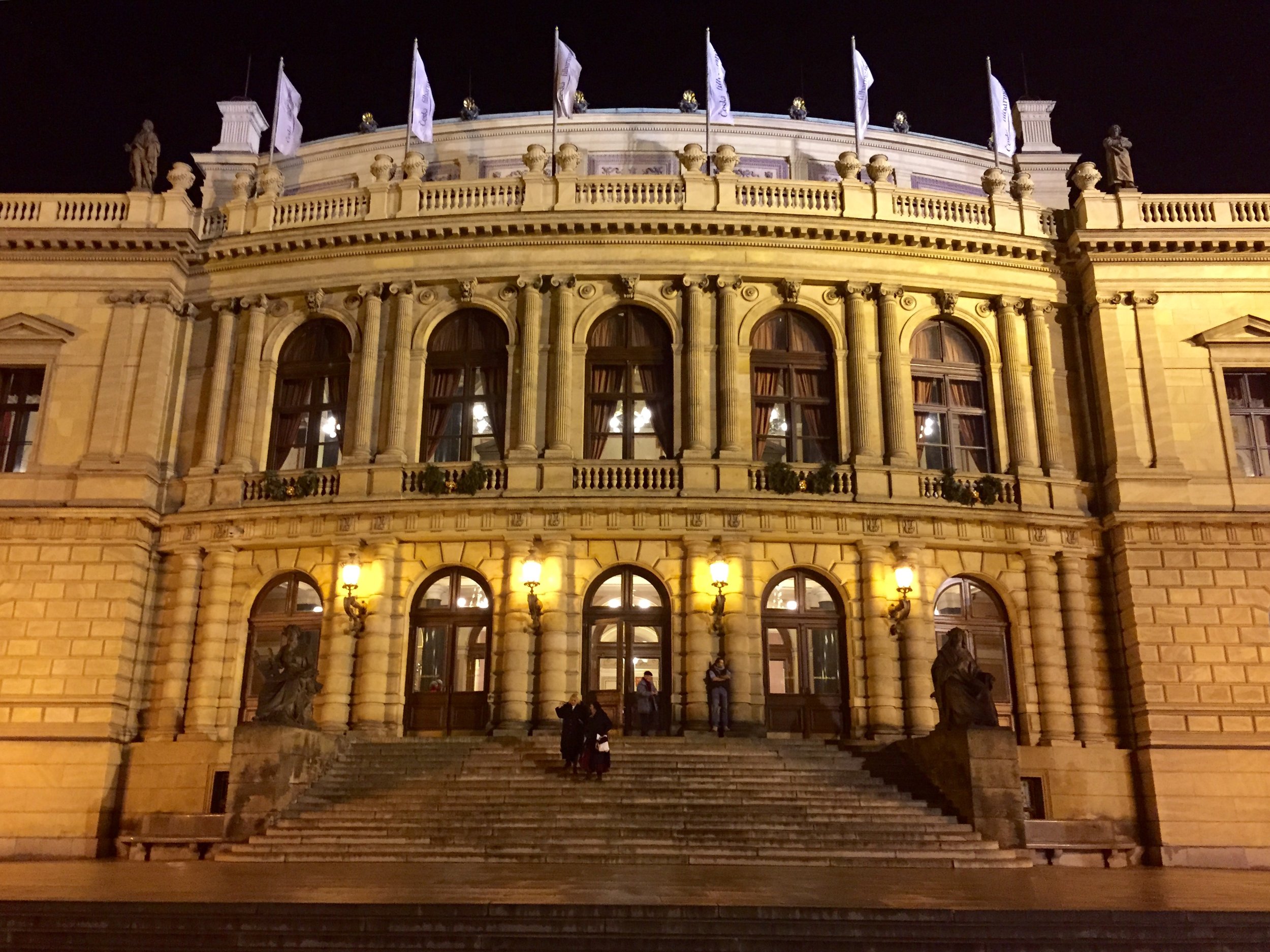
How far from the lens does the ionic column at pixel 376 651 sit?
24.8 m

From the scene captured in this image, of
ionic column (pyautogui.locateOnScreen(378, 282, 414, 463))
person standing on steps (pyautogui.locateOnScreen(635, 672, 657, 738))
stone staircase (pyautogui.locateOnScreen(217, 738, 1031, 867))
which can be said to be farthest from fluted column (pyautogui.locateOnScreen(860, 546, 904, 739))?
ionic column (pyautogui.locateOnScreen(378, 282, 414, 463))

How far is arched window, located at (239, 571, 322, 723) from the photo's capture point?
85.4 feet

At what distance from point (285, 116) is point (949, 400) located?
73.1ft

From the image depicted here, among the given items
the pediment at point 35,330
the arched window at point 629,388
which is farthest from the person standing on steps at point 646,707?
the pediment at point 35,330

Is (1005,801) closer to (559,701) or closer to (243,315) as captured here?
(559,701)

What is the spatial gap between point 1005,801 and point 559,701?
32.7 feet

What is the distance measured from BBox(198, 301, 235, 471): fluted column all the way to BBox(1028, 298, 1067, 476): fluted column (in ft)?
70.1

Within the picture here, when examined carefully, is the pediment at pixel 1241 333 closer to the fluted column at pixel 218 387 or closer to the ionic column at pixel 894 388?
the ionic column at pixel 894 388

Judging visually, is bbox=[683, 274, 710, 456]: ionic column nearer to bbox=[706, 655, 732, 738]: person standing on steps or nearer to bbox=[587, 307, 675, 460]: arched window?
bbox=[587, 307, 675, 460]: arched window

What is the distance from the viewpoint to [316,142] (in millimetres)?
41250

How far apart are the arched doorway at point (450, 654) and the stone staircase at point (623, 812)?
2.46 meters

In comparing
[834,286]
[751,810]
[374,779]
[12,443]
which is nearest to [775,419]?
[834,286]

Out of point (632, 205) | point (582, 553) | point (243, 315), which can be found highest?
point (632, 205)

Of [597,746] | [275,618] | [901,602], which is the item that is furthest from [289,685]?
[901,602]
